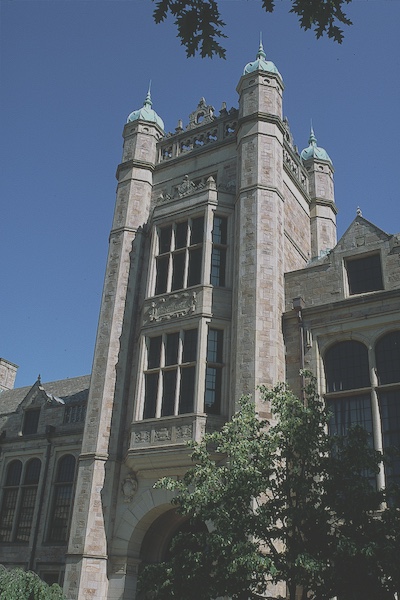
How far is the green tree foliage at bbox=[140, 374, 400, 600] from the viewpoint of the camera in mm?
11383

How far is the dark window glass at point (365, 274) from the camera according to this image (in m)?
19.4

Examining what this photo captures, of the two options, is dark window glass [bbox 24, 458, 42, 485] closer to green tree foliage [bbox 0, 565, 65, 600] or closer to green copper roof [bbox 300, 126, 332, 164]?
green tree foliage [bbox 0, 565, 65, 600]

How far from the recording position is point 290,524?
41.3 ft

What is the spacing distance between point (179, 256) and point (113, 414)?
5.89 meters

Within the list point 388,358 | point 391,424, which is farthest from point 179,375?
point 391,424

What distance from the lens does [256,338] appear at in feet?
61.6

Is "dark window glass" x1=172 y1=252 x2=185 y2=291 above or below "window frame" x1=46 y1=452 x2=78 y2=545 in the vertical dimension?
above

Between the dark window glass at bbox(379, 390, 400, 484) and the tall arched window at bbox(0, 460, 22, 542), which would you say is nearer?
the dark window glass at bbox(379, 390, 400, 484)

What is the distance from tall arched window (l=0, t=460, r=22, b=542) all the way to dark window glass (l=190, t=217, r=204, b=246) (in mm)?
15120

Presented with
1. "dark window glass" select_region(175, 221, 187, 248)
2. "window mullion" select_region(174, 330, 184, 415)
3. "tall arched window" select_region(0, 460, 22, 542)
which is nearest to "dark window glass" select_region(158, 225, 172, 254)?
"dark window glass" select_region(175, 221, 187, 248)

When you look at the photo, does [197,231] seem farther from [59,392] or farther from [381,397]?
[59,392]

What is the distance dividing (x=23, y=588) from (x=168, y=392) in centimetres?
679

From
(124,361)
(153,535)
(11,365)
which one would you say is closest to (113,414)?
(124,361)

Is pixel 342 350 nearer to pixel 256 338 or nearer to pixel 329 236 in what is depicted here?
pixel 256 338
